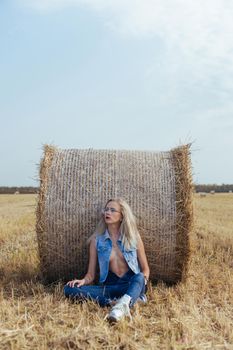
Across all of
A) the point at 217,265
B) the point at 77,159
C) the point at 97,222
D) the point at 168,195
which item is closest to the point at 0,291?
the point at 97,222

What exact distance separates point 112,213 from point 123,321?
4.30 ft

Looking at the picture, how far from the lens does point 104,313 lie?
4754 millimetres

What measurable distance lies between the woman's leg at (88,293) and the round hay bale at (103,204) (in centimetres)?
65

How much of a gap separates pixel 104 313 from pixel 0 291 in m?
1.39

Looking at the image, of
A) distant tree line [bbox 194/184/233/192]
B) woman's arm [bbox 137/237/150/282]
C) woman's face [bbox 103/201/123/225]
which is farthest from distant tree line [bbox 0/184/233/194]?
woman's face [bbox 103/201/123/225]

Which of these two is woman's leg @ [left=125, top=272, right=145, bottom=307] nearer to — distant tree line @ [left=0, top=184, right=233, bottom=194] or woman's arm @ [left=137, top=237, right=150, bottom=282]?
woman's arm @ [left=137, top=237, right=150, bottom=282]

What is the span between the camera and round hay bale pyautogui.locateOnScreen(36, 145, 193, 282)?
568cm

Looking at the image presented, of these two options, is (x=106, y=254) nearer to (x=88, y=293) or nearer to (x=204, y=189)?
(x=88, y=293)

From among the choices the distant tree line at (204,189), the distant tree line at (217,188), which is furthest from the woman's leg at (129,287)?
the distant tree line at (217,188)

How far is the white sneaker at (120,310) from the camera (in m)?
4.42

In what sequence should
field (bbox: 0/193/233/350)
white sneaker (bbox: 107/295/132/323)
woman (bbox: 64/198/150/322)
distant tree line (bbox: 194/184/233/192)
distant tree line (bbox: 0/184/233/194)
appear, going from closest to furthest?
field (bbox: 0/193/233/350), white sneaker (bbox: 107/295/132/323), woman (bbox: 64/198/150/322), distant tree line (bbox: 0/184/233/194), distant tree line (bbox: 194/184/233/192)

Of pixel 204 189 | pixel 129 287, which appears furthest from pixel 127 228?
pixel 204 189

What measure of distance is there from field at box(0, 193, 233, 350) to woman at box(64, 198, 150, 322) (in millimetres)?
297

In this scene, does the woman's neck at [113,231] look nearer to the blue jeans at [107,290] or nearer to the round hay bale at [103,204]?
the round hay bale at [103,204]
